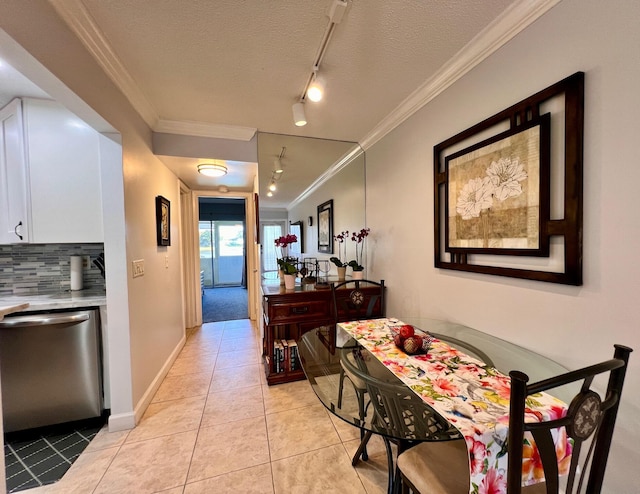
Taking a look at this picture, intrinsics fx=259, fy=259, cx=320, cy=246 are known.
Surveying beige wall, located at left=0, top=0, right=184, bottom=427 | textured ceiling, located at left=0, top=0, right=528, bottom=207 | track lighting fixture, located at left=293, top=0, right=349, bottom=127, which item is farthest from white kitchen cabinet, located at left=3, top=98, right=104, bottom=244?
track lighting fixture, located at left=293, top=0, right=349, bottom=127

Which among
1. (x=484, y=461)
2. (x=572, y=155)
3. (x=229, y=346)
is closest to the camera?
(x=484, y=461)

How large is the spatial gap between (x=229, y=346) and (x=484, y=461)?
2.98 metres

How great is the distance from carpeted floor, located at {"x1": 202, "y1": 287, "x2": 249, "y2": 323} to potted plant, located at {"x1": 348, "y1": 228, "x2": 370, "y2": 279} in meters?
2.43

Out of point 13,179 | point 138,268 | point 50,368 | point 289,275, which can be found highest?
point 13,179

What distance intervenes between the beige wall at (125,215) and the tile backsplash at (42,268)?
48 centimetres

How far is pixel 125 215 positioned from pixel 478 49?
2420 mm

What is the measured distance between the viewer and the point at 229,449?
159cm

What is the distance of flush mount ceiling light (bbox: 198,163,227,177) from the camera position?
2693 mm

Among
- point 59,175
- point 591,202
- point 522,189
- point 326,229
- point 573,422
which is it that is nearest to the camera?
point 573,422

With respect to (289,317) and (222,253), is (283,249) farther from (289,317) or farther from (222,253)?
(222,253)

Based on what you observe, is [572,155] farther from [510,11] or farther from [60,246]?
[60,246]

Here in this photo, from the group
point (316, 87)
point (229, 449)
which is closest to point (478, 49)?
point (316, 87)

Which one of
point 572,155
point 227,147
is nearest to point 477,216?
point 572,155

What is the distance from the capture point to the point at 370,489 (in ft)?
4.33
